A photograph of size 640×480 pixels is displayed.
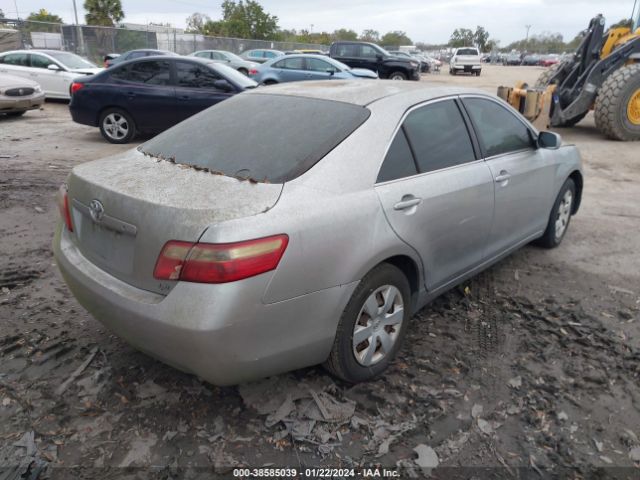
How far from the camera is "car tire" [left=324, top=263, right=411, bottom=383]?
2592 millimetres

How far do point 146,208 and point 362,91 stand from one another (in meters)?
1.60

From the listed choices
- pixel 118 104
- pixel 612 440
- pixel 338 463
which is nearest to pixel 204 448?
pixel 338 463

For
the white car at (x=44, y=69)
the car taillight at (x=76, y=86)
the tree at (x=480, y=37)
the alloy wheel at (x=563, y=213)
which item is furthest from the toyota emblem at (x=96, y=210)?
the tree at (x=480, y=37)

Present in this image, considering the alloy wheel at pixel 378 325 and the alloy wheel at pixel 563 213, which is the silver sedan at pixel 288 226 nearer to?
→ the alloy wheel at pixel 378 325

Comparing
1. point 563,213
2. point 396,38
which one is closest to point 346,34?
point 396,38

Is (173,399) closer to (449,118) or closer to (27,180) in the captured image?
(449,118)

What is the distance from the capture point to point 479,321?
141 inches

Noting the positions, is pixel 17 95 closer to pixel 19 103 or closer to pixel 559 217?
pixel 19 103

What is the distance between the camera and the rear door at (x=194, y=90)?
9.31 m

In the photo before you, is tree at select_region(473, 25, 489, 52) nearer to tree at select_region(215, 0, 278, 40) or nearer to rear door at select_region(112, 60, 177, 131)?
tree at select_region(215, 0, 278, 40)

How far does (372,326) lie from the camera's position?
2.78 m

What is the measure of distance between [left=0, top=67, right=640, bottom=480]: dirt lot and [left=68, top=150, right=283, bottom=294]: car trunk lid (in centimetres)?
73

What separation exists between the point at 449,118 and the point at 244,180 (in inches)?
63.8

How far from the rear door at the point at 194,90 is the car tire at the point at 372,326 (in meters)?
7.29
